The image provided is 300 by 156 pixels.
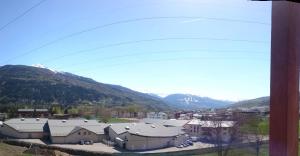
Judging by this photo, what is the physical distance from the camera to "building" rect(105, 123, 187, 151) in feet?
95.8

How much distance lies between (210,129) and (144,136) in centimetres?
671

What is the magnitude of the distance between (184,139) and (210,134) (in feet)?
9.11

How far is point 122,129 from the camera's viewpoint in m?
32.3

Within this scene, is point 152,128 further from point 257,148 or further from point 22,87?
point 22,87

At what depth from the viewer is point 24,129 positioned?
113 ft

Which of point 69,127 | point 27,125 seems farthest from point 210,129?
point 27,125

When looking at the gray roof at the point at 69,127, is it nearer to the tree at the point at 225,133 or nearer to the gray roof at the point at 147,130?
the gray roof at the point at 147,130

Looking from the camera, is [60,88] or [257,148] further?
[60,88]

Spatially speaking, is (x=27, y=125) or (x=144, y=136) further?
(x=27, y=125)

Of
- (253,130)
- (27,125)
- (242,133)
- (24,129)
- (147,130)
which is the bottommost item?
(24,129)

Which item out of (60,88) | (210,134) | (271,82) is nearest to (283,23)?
(271,82)

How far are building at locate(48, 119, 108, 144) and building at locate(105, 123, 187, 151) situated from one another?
1.19m

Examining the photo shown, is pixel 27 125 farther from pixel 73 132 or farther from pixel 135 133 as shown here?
pixel 135 133

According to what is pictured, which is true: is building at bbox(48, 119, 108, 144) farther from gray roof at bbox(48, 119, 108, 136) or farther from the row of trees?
the row of trees
